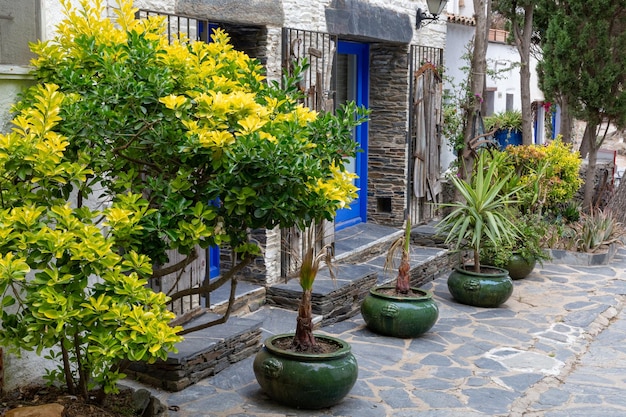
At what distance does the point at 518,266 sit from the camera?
32.7 feet

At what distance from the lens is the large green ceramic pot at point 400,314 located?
24.1 ft

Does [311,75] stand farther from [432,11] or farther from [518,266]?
[518,266]

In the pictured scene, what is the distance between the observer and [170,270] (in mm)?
4695

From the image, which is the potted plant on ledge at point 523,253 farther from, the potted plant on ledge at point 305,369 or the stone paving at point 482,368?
the potted plant on ledge at point 305,369

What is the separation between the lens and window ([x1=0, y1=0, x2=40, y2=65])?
4.84 m

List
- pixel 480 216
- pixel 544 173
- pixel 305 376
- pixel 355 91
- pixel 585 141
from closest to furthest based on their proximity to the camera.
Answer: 1. pixel 305 376
2. pixel 480 216
3. pixel 355 91
4. pixel 544 173
5. pixel 585 141

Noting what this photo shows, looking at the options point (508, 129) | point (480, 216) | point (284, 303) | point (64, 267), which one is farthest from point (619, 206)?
point (64, 267)

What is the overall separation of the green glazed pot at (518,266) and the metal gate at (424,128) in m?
1.47

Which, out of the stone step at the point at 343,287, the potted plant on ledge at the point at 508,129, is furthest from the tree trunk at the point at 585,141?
the stone step at the point at 343,287

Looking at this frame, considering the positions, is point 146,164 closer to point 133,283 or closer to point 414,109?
point 133,283

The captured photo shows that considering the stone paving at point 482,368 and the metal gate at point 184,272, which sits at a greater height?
the metal gate at point 184,272

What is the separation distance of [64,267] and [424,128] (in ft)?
26.6

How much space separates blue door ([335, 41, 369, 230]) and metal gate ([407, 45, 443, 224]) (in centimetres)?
63

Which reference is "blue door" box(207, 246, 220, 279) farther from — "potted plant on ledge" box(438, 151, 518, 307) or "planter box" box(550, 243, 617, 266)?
"planter box" box(550, 243, 617, 266)
